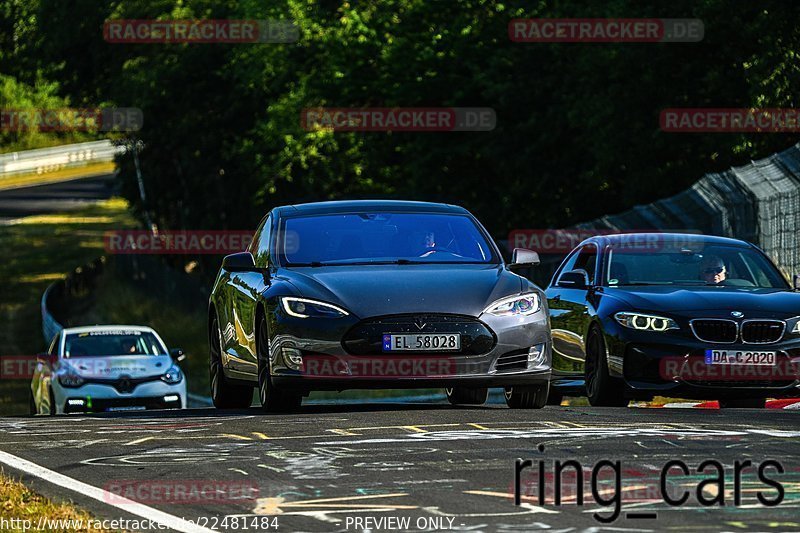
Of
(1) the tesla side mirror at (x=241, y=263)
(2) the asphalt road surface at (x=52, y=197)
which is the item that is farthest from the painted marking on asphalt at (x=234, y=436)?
(2) the asphalt road surface at (x=52, y=197)

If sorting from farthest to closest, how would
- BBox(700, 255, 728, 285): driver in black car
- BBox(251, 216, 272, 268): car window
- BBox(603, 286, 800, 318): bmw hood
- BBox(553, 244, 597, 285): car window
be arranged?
BBox(553, 244, 597, 285): car window → BBox(700, 255, 728, 285): driver in black car → BBox(251, 216, 272, 268): car window → BBox(603, 286, 800, 318): bmw hood

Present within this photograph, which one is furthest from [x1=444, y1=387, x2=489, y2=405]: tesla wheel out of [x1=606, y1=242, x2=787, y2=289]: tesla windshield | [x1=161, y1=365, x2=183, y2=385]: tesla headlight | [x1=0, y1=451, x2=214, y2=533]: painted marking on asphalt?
[x1=161, y1=365, x2=183, y2=385]: tesla headlight

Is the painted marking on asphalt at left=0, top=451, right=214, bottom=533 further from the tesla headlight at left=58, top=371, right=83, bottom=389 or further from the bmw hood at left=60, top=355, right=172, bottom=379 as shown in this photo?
the bmw hood at left=60, top=355, right=172, bottom=379

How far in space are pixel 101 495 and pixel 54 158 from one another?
99.7 metres

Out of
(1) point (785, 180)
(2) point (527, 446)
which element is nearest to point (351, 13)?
(1) point (785, 180)

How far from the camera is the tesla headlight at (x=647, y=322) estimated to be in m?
15.2

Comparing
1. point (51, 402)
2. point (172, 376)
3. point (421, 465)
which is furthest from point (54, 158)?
point (421, 465)

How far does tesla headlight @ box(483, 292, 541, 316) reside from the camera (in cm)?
1386

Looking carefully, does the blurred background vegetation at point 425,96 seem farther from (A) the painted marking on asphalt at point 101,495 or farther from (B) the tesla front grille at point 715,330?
(A) the painted marking on asphalt at point 101,495

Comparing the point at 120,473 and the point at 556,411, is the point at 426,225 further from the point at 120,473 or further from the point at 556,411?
the point at 120,473

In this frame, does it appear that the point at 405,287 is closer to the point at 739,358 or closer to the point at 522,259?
the point at 522,259

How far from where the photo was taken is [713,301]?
50.3ft

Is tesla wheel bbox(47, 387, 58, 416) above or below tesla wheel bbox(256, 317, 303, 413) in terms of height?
below

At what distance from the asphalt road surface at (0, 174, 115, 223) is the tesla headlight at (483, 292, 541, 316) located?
73523 millimetres
